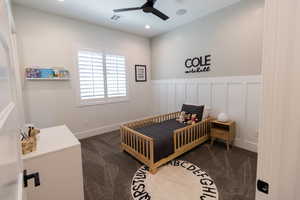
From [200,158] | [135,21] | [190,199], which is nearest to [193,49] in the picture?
[135,21]

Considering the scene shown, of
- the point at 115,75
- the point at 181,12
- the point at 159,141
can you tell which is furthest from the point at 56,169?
the point at 181,12

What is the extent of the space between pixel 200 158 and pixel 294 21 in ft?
8.70

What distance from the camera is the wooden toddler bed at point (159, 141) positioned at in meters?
2.38

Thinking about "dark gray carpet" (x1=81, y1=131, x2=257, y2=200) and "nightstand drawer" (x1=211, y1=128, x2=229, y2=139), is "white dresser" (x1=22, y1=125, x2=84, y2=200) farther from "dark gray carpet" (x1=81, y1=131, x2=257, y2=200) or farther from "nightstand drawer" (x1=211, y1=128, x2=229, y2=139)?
"nightstand drawer" (x1=211, y1=128, x2=229, y2=139)

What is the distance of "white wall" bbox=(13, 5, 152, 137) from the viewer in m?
3.04

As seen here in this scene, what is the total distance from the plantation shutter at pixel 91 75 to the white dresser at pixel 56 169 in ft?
7.79

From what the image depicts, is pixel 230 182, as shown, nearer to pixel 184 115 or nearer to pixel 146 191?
pixel 146 191

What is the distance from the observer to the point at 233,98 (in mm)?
3205

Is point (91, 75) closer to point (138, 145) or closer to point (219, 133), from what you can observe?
point (138, 145)

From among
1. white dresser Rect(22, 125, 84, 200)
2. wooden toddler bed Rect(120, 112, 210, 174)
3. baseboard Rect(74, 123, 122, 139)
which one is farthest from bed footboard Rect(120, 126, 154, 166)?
baseboard Rect(74, 123, 122, 139)

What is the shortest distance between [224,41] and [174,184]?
10.1ft

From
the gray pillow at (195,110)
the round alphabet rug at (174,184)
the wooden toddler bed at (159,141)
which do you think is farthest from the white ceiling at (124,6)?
the round alphabet rug at (174,184)

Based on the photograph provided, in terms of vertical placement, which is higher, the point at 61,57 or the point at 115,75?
the point at 61,57

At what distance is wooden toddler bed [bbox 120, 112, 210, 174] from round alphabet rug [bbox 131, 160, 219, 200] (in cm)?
14
